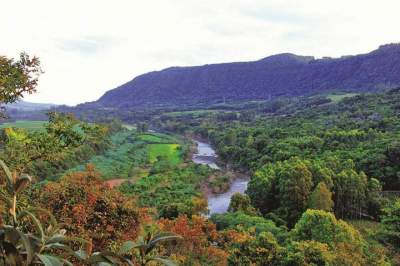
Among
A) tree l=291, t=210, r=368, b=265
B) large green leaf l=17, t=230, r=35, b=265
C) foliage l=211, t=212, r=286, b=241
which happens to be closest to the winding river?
foliage l=211, t=212, r=286, b=241

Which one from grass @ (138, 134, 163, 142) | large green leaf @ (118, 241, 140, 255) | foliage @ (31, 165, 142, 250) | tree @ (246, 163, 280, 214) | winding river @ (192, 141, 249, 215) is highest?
large green leaf @ (118, 241, 140, 255)

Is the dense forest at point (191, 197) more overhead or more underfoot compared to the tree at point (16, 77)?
more underfoot

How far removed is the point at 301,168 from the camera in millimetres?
49250

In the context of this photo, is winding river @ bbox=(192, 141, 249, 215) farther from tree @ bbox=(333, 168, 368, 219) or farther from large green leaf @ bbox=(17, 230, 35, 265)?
large green leaf @ bbox=(17, 230, 35, 265)

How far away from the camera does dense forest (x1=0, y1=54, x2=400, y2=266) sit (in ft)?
18.9

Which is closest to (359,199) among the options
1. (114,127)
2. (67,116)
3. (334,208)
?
(334,208)

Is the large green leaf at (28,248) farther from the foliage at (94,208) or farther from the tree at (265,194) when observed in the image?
the tree at (265,194)

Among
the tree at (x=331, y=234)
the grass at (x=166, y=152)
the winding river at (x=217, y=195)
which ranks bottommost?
the winding river at (x=217, y=195)

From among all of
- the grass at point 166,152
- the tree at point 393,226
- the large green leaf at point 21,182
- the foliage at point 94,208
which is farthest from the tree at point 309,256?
the grass at point 166,152

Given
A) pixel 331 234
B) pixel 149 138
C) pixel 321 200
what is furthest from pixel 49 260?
pixel 149 138

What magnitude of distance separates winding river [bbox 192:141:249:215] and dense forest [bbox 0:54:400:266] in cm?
169

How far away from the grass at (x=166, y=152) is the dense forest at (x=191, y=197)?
0.49 metres

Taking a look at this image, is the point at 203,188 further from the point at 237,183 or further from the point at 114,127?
the point at 114,127

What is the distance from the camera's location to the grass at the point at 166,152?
338 feet
